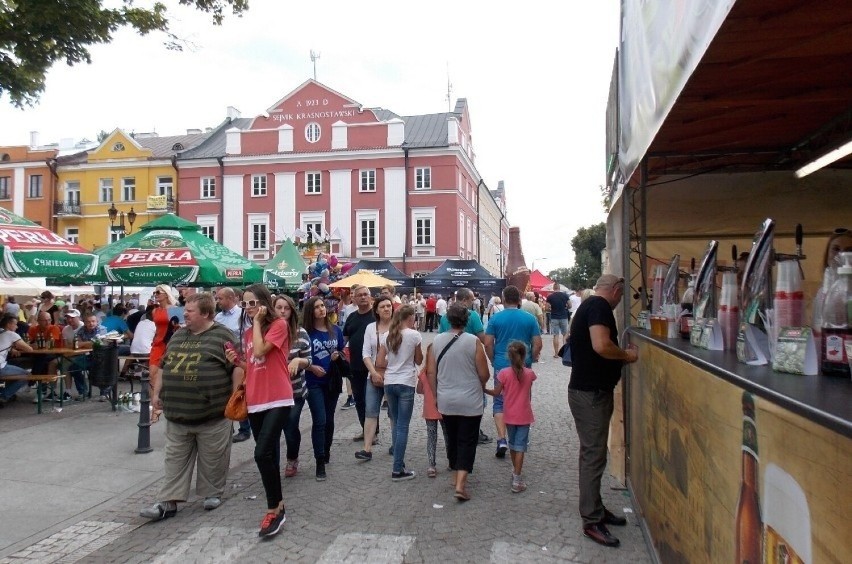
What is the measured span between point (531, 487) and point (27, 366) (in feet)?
31.3

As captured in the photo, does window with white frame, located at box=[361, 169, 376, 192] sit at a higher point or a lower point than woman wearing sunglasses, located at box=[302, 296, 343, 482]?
higher

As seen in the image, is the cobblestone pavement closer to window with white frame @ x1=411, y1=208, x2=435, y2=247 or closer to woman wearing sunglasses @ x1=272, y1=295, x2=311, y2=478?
woman wearing sunglasses @ x1=272, y1=295, x2=311, y2=478

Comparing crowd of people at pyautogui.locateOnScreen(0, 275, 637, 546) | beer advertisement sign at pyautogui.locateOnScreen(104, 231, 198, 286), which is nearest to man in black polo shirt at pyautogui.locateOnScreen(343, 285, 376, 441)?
crowd of people at pyautogui.locateOnScreen(0, 275, 637, 546)

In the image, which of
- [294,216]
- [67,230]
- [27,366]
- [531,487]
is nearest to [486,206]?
[294,216]

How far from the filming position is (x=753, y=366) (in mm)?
2844

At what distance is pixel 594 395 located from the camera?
4906mm

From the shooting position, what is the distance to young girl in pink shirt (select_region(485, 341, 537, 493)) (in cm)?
616

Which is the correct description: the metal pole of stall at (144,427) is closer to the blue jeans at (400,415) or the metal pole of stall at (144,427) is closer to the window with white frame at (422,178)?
the blue jeans at (400,415)

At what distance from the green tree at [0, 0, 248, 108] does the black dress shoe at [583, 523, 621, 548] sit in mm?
10547

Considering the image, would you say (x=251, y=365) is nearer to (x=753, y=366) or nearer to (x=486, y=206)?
(x=753, y=366)

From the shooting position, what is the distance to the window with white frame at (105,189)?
167ft

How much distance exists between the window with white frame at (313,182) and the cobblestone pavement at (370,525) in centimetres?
4081

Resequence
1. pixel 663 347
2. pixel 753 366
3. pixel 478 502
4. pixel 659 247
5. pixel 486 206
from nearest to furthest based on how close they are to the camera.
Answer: pixel 753 366, pixel 663 347, pixel 478 502, pixel 659 247, pixel 486 206

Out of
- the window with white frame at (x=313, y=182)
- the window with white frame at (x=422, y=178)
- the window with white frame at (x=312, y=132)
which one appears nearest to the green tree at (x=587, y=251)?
the window with white frame at (x=422, y=178)
